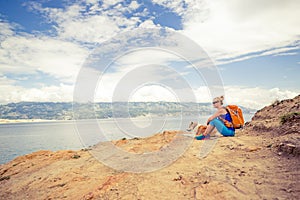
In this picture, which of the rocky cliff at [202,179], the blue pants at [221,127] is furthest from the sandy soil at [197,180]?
the blue pants at [221,127]

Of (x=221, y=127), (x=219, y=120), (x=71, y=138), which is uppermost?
(x=219, y=120)

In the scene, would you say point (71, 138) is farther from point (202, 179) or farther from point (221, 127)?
point (202, 179)

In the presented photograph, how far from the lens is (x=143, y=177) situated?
694 cm

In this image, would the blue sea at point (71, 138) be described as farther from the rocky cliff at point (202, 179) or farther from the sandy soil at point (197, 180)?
the sandy soil at point (197, 180)

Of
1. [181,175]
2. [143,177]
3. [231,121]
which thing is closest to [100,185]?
[143,177]

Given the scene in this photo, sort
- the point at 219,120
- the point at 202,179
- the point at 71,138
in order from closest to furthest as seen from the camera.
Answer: the point at 202,179
the point at 219,120
the point at 71,138

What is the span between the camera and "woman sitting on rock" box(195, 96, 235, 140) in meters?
11.5

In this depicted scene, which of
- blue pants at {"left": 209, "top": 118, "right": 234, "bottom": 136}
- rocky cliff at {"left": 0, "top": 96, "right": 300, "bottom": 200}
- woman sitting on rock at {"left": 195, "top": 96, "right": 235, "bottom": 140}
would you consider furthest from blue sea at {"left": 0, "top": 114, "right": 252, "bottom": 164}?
rocky cliff at {"left": 0, "top": 96, "right": 300, "bottom": 200}

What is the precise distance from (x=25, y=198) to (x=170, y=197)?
7274mm

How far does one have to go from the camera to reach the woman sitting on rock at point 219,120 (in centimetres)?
1147

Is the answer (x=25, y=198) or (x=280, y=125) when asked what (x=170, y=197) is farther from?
(x=280, y=125)

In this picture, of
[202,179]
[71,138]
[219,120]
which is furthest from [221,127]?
[71,138]

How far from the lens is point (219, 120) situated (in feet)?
38.6

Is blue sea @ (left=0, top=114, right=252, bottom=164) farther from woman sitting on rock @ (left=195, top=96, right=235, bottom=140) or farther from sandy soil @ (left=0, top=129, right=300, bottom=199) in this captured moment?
sandy soil @ (left=0, top=129, right=300, bottom=199)
